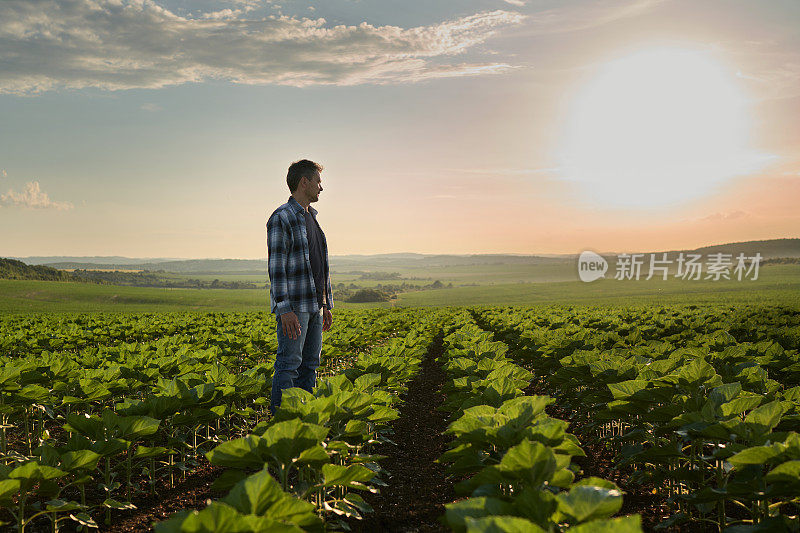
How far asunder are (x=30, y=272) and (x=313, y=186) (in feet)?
413

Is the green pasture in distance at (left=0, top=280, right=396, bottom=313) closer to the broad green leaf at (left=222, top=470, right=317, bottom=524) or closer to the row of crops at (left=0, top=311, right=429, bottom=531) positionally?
the row of crops at (left=0, top=311, right=429, bottom=531)

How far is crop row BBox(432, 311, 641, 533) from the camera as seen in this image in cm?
175

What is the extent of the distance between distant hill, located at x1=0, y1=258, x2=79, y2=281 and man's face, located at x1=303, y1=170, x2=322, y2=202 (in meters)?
113

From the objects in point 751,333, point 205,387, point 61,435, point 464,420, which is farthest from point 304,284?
point 751,333

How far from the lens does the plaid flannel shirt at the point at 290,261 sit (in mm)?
5277

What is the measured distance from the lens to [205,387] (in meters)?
4.37

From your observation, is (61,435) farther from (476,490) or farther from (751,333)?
(751,333)

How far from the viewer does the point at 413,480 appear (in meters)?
5.08

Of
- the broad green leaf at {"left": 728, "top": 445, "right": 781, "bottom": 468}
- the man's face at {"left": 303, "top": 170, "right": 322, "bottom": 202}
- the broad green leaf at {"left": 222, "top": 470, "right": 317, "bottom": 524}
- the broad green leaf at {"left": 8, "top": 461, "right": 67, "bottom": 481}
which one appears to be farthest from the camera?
the man's face at {"left": 303, "top": 170, "right": 322, "bottom": 202}

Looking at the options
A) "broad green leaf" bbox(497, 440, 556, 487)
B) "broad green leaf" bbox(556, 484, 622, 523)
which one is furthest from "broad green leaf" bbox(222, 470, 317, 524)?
"broad green leaf" bbox(556, 484, 622, 523)

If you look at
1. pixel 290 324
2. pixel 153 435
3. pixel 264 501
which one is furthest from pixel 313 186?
pixel 264 501

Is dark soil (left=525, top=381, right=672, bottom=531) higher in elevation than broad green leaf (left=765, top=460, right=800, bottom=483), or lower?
lower

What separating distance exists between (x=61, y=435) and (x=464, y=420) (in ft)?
22.9

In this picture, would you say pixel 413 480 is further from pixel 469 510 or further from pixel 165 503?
pixel 469 510
